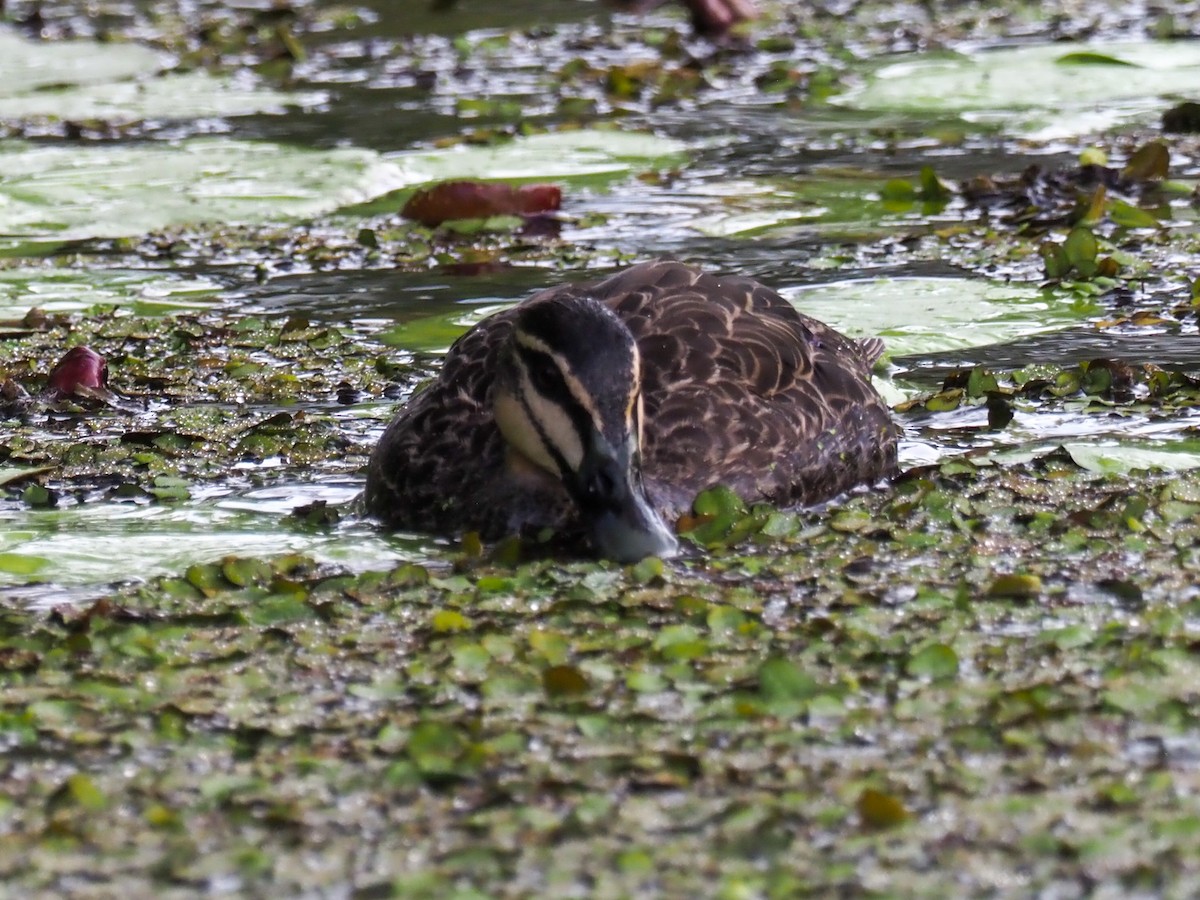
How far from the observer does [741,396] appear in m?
6.62

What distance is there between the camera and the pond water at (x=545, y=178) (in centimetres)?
703

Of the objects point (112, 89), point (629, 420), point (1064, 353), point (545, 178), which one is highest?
point (112, 89)

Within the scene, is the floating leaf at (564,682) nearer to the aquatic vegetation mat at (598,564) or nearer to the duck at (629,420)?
the aquatic vegetation mat at (598,564)

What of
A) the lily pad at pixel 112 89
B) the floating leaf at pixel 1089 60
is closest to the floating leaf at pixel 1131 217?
the floating leaf at pixel 1089 60

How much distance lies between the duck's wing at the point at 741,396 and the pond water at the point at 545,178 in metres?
0.39

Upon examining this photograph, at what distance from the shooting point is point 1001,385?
Result: 7.82 metres

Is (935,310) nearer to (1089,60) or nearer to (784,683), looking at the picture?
(784,683)

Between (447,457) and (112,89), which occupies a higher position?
(112,89)

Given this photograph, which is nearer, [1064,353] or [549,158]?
[1064,353]

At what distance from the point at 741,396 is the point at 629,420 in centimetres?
79

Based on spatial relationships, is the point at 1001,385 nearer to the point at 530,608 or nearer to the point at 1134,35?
the point at 530,608

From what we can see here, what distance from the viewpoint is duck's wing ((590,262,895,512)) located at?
6391 mm

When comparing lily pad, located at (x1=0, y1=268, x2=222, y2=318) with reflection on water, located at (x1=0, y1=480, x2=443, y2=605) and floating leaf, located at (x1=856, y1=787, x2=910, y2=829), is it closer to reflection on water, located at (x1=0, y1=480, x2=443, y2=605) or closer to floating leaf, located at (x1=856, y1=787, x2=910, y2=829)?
reflection on water, located at (x1=0, y1=480, x2=443, y2=605)

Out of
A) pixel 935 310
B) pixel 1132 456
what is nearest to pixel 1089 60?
pixel 935 310
